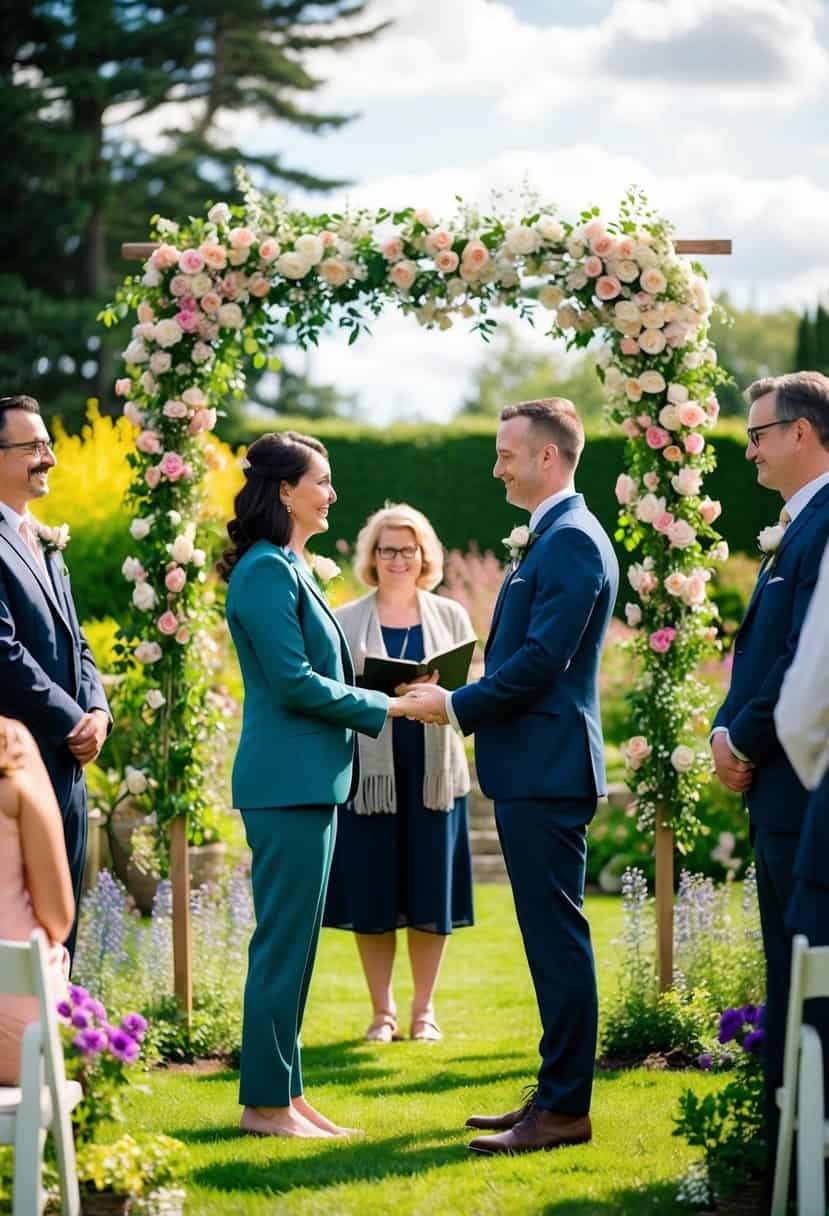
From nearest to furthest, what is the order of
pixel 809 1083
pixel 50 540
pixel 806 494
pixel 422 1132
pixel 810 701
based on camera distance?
1. pixel 809 1083
2. pixel 810 701
3. pixel 806 494
4. pixel 422 1132
5. pixel 50 540

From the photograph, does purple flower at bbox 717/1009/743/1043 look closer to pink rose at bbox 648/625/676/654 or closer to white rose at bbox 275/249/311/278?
pink rose at bbox 648/625/676/654

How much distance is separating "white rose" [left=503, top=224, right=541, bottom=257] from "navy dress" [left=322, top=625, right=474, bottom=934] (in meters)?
1.52

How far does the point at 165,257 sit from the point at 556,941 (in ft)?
10.2

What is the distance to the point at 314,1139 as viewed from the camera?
14.6 ft

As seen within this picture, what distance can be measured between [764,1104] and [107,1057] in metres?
1.59

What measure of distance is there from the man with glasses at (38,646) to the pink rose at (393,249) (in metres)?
1.65

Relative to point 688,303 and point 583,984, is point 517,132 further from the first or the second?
point 583,984

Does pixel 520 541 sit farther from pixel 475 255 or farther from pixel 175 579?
pixel 175 579

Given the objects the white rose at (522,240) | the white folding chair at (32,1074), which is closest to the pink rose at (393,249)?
the white rose at (522,240)

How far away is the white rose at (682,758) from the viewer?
580cm

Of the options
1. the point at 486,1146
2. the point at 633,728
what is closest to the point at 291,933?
the point at 486,1146

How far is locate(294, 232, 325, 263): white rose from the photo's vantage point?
5867 millimetres

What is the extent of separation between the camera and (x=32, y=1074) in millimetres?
3105

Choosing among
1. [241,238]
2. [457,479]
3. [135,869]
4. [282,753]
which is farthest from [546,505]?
[457,479]
